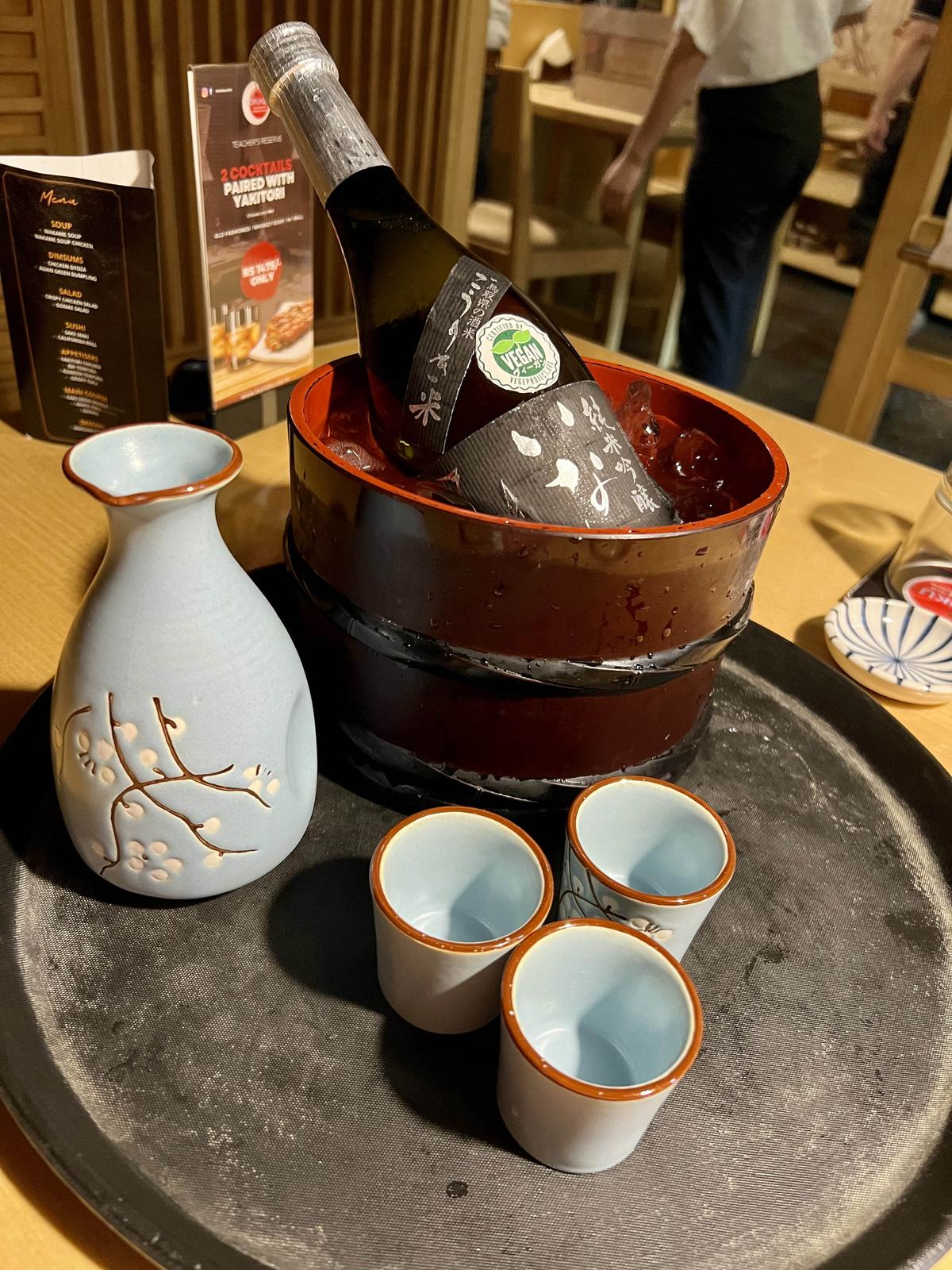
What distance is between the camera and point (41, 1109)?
38 cm

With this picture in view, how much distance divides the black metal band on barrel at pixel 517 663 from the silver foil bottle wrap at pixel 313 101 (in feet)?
0.96

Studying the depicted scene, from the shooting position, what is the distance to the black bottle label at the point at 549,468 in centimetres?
52

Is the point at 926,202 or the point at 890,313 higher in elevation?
the point at 926,202

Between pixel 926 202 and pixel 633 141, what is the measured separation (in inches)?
28.7

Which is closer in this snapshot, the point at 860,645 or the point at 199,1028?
the point at 199,1028

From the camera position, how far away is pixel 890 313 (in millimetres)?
1811

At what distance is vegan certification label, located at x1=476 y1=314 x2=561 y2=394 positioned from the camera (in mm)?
575

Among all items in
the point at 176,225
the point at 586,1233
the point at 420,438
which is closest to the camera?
the point at 586,1233

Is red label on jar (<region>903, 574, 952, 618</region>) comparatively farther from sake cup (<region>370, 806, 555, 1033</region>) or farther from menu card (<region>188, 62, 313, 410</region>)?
menu card (<region>188, 62, 313, 410</region>)

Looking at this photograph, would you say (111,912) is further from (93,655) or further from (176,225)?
(176,225)

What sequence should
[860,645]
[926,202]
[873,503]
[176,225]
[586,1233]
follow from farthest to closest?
[926,202] < [176,225] < [873,503] < [860,645] < [586,1233]

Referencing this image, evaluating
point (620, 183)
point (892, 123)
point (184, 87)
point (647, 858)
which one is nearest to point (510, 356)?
point (647, 858)

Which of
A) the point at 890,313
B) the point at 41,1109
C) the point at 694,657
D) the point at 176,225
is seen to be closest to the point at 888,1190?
the point at 694,657

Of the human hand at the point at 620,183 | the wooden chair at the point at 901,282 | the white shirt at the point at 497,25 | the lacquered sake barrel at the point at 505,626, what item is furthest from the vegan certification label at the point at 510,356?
the white shirt at the point at 497,25
